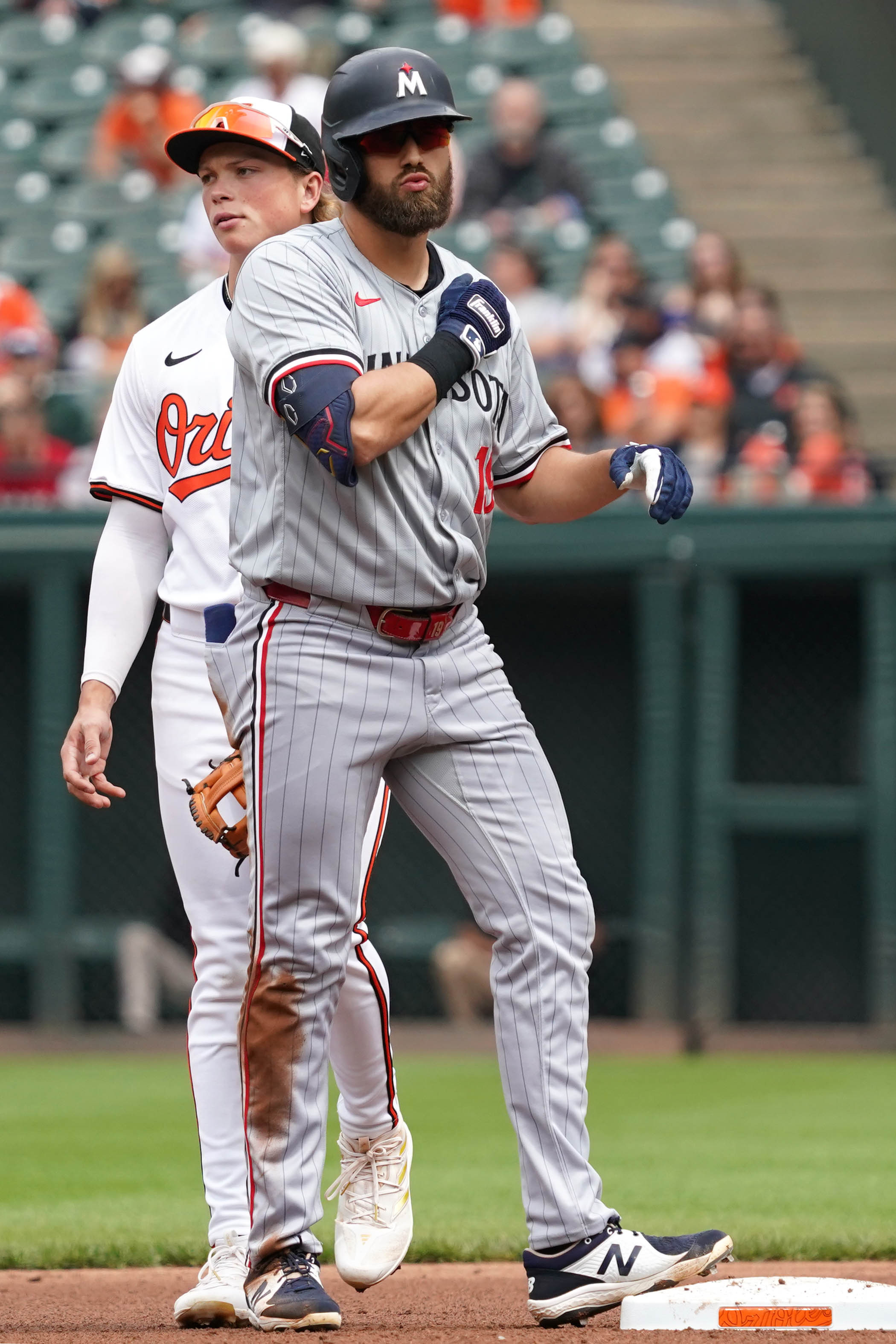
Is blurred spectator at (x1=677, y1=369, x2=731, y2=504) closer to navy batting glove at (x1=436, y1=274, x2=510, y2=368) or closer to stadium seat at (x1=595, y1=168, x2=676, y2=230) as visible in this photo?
stadium seat at (x1=595, y1=168, x2=676, y2=230)

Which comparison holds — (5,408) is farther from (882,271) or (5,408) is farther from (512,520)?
(882,271)

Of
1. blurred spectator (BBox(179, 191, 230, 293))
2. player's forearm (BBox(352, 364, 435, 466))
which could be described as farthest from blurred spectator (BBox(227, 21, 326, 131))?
player's forearm (BBox(352, 364, 435, 466))

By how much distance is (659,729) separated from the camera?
810 centimetres

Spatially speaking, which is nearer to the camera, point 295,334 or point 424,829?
point 295,334

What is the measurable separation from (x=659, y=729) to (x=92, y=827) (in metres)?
2.55

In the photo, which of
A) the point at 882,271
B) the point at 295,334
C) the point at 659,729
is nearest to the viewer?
the point at 295,334

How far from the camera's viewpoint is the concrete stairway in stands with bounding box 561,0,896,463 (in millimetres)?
11445

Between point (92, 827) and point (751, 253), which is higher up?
point (751, 253)

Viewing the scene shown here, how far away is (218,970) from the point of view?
125 inches

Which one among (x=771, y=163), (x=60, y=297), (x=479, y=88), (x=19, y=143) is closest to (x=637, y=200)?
(x=479, y=88)

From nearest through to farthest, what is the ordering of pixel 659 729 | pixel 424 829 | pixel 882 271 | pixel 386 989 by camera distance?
pixel 424 829 → pixel 386 989 → pixel 659 729 → pixel 882 271

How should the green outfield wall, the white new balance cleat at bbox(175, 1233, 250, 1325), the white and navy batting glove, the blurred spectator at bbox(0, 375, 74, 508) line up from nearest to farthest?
the white and navy batting glove, the white new balance cleat at bbox(175, 1233, 250, 1325), the green outfield wall, the blurred spectator at bbox(0, 375, 74, 508)

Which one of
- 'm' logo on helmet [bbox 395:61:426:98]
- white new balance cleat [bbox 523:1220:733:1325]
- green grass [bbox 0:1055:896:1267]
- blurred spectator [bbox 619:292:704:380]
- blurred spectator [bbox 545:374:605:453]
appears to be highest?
blurred spectator [bbox 619:292:704:380]

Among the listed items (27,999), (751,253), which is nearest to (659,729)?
(27,999)
